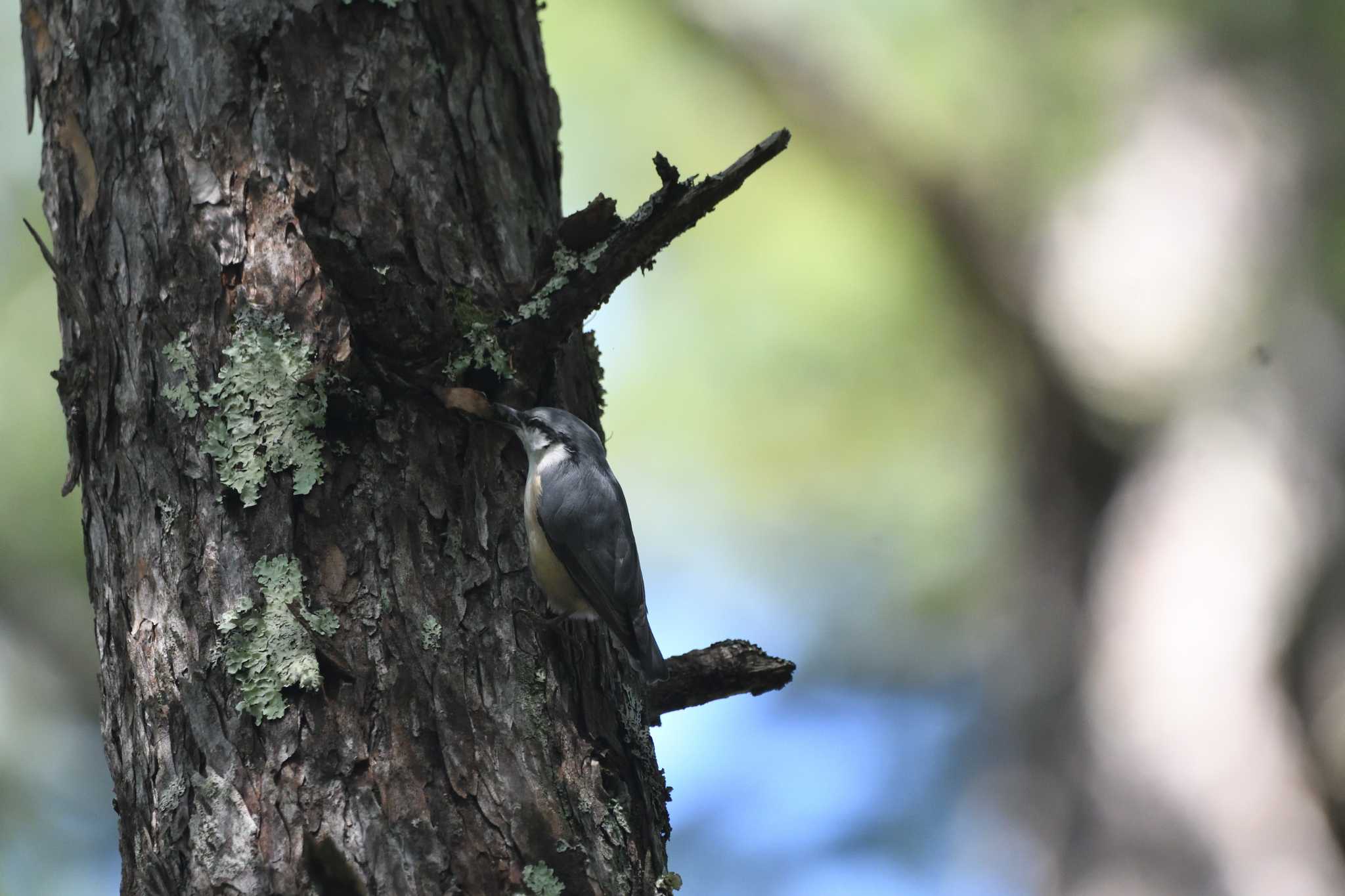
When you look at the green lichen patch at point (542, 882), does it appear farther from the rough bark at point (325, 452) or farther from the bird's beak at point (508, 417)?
the bird's beak at point (508, 417)

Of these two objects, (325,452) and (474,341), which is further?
(474,341)

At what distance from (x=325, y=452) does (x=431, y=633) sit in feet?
1.17

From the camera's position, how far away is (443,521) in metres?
1.97

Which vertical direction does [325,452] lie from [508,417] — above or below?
below

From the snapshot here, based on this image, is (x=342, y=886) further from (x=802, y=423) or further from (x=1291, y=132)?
(x=1291, y=132)

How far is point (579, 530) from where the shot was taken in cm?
263

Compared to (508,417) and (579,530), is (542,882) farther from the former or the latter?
(579,530)

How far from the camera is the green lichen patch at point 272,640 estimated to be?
174cm

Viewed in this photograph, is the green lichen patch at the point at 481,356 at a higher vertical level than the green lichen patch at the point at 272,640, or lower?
higher

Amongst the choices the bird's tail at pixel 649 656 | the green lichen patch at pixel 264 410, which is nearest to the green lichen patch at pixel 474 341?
the green lichen patch at pixel 264 410

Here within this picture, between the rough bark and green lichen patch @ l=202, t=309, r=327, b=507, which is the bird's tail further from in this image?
green lichen patch @ l=202, t=309, r=327, b=507

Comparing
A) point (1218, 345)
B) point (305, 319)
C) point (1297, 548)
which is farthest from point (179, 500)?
point (1218, 345)

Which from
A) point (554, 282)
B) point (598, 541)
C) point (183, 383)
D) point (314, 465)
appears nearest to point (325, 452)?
point (314, 465)

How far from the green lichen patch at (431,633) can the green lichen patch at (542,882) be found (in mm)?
382
